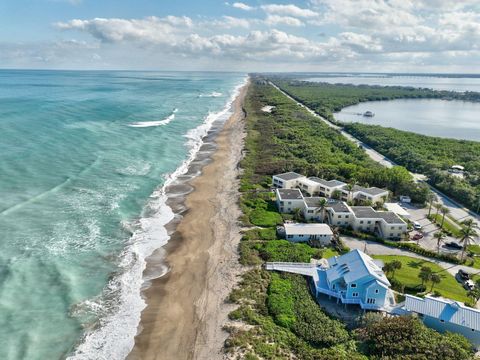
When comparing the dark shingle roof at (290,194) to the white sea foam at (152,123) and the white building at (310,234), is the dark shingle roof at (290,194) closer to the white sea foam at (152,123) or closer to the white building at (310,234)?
the white building at (310,234)

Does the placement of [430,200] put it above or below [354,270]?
above

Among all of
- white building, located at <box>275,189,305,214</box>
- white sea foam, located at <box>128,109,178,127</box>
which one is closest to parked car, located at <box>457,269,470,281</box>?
white building, located at <box>275,189,305,214</box>

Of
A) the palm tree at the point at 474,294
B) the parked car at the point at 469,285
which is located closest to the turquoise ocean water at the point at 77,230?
the palm tree at the point at 474,294

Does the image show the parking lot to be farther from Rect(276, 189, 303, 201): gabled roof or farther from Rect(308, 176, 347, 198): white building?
Rect(276, 189, 303, 201): gabled roof

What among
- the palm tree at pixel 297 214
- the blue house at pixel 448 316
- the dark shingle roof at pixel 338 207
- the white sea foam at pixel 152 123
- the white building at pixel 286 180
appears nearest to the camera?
the blue house at pixel 448 316

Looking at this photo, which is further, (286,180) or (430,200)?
(286,180)

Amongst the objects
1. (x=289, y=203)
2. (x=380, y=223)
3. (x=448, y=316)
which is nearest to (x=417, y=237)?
(x=380, y=223)

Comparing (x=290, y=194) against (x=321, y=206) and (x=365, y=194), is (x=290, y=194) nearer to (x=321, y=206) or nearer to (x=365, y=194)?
(x=321, y=206)

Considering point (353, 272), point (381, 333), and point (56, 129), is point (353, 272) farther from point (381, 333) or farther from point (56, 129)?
point (56, 129)
